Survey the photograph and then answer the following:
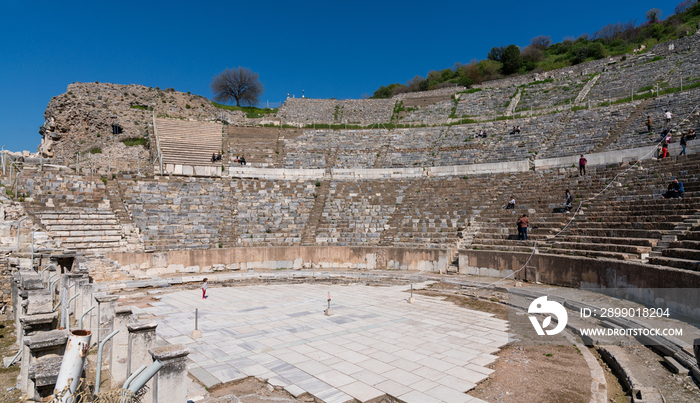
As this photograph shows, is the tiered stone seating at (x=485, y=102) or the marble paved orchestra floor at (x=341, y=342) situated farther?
the tiered stone seating at (x=485, y=102)

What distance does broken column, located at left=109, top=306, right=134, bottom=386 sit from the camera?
6.54 metres

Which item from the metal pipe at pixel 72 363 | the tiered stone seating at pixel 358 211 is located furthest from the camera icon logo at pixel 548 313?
the tiered stone seating at pixel 358 211

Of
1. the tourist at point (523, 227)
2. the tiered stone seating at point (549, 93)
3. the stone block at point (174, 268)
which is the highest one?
the tiered stone seating at point (549, 93)

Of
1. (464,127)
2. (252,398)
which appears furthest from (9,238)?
(464,127)

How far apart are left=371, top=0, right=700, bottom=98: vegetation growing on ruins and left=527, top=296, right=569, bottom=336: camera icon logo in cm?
3755

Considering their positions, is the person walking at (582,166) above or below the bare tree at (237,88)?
below

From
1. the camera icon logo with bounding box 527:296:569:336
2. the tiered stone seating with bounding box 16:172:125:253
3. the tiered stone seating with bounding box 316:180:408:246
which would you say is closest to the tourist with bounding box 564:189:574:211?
the camera icon logo with bounding box 527:296:569:336

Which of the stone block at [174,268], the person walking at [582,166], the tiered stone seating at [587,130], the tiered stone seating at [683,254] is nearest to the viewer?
the tiered stone seating at [683,254]

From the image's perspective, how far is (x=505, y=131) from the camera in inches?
1126

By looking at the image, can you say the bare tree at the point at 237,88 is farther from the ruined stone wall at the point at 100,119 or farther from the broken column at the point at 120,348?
the broken column at the point at 120,348

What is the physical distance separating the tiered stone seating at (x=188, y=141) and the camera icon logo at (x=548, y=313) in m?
21.4

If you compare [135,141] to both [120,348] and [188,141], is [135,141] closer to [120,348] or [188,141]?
[188,141]

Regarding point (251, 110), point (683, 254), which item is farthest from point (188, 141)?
point (683, 254)

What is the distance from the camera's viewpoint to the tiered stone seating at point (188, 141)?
26.8 meters
